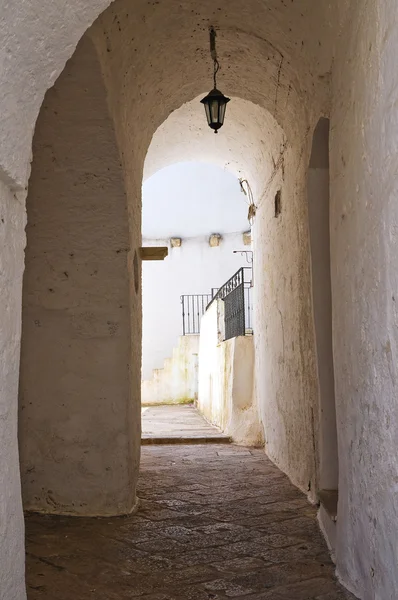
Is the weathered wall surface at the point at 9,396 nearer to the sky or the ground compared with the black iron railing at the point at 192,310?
nearer to the ground

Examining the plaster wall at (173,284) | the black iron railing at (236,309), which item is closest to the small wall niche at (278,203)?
the black iron railing at (236,309)

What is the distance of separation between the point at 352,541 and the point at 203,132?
5379 mm

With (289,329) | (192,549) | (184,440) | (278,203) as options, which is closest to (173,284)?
(184,440)

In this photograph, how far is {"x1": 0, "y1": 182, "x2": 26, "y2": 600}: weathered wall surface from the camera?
1572 mm

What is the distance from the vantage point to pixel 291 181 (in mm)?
4945

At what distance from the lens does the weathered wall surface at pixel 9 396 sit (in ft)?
5.16

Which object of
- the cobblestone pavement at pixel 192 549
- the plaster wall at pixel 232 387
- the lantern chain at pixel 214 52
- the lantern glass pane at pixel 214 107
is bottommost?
the cobblestone pavement at pixel 192 549

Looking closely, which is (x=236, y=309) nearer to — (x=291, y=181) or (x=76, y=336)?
(x=291, y=181)

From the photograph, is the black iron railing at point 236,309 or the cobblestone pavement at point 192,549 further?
the black iron railing at point 236,309

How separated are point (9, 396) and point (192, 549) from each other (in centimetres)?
198

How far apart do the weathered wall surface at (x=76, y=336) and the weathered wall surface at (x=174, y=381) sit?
13.7 meters

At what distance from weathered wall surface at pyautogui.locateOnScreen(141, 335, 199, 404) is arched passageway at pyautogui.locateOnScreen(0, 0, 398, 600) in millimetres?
11680

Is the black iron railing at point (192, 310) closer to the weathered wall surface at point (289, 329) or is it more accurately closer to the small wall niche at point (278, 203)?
the weathered wall surface at point (289, 329)

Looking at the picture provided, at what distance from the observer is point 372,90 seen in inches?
91.1
